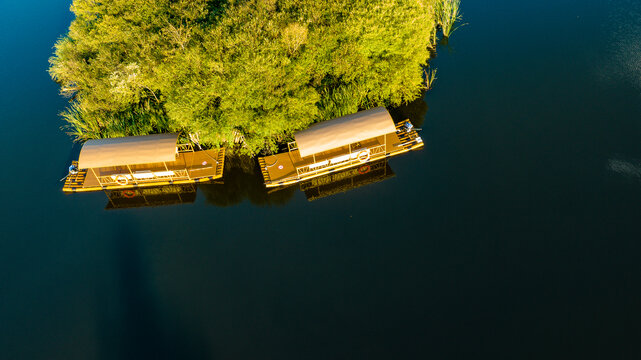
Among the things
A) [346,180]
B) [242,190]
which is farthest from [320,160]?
[242,190]

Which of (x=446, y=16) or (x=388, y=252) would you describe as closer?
(x=388, y=252)

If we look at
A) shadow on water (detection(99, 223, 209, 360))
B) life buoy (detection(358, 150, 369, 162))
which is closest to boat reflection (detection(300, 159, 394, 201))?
life buoy (detection(358, 150, 369, 162))

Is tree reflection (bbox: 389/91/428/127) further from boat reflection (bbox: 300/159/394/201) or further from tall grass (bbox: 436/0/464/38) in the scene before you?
tall grass (bbox: 436/0/464/38)

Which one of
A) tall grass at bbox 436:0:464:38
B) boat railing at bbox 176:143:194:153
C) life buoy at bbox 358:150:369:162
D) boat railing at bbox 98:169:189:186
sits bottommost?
life buoy at bbox 358:150:369:162

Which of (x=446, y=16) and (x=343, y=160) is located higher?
(x=446, y=16)

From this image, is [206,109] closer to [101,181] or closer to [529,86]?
[101,181]

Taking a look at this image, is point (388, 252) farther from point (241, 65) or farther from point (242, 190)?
point (241, 65)

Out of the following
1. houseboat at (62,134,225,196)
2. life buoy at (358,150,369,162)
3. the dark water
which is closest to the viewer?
the dark water
